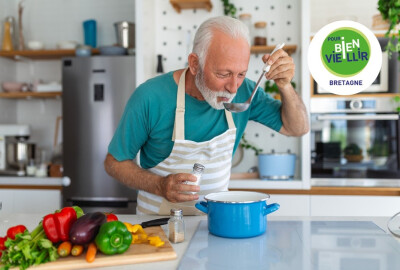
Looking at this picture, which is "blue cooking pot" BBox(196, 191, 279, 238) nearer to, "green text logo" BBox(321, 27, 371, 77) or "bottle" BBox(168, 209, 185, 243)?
"bottle" BBox(168, 209, 185, 243)

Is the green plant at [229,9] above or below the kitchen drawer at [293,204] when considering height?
above

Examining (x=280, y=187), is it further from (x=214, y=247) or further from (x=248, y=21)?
(x=214, y=247)

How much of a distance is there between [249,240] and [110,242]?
39 centimetres

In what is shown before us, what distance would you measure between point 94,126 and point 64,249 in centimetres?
210

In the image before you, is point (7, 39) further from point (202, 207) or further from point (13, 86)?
point (202, 207)

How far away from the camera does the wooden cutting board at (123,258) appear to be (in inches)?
37.8

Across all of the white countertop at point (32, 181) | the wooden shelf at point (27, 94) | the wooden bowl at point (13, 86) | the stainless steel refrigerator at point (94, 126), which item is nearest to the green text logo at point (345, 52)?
the stainless steel refrigerator at point (94, 126)

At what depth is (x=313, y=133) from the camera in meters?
2.79

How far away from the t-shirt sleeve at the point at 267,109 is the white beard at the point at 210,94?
257mm

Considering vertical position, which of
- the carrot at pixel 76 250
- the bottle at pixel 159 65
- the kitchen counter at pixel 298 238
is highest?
the bottle at pixel 159 65

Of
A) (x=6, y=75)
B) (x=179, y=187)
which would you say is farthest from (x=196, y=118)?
(x=6, y=75)

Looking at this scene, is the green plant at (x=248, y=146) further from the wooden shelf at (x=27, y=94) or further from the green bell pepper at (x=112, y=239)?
the green bell pepper at (x=112, y=239)

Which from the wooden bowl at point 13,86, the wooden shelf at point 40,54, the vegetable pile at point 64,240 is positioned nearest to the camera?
the vegetable pile at point 64,240

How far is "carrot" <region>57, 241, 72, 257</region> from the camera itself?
0.99 meters
